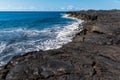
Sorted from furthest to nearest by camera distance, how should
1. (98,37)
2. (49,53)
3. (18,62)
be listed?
1. (98,37)
2. (49,53)
3. (18,62)

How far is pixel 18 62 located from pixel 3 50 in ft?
31.3

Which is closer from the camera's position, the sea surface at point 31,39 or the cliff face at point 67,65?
the cliff face at point 67,65

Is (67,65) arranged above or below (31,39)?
above

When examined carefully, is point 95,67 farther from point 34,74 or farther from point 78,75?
point 34,74

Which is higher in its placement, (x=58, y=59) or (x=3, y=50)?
(x=58, y=59)

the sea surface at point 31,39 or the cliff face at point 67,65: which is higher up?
the cliff face at point 67,65

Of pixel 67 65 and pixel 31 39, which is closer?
pixel 67 65

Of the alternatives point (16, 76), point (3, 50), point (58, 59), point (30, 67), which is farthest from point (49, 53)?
point (3, 50)

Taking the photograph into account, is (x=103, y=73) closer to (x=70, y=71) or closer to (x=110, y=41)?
(x=70, y=71)

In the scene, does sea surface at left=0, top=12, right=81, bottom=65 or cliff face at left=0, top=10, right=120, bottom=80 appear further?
sea surface at left=0, top=12, right=81, bottom=65

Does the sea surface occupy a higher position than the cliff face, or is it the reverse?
the cliff face

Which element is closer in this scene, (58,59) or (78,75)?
(78,75)

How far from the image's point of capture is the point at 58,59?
12.9 meters

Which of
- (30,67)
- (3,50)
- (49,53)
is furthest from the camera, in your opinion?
(3,50)
